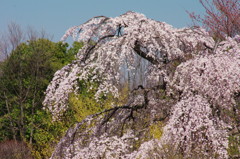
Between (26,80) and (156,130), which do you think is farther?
(26,80)

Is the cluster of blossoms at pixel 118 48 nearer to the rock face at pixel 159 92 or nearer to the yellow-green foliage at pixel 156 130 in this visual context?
the rock face at pixel 159 92

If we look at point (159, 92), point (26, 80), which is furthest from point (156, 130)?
point (26, 80)

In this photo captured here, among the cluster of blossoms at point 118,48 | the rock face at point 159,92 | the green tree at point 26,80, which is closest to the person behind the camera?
the rock face at point 159,92

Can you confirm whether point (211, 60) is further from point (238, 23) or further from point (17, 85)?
point (17, 85)

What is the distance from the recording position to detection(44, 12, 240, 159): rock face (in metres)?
5.97

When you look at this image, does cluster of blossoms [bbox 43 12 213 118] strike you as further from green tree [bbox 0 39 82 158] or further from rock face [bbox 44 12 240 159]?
green tree [bbox 0 39 82 158]

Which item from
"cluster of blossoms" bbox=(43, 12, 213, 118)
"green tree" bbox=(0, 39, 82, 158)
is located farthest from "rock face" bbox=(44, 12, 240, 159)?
"green tree" bbox=(0, 39, 82, 158)

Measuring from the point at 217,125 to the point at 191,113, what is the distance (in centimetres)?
102

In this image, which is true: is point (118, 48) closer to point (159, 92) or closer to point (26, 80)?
point (159, 92)

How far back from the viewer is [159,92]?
9.55m

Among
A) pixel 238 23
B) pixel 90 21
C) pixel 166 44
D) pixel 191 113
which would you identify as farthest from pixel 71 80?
pixel 238 23

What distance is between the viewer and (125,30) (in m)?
7.44

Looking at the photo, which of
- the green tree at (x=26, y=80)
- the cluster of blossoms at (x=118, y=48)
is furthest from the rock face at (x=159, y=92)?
the green tree at (x=26, y=80)

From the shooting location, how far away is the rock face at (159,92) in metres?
5.97
